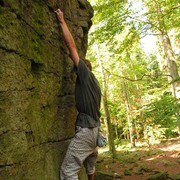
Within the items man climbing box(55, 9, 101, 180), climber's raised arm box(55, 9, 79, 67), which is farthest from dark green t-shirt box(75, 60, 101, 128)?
climber's raised arm box(55, 9, 79, 67)

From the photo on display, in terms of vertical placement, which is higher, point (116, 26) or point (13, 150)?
point (116, 26)

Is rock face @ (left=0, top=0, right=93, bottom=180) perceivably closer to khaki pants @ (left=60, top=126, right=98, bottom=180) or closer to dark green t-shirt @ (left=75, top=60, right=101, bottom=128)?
khaki pants @ (left=60, top=126, right=98, bottom=180)

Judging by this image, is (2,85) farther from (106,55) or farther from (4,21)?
(106,55)

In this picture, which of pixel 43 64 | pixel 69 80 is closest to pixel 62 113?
pixel 69 80

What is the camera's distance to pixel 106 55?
16.0 metres

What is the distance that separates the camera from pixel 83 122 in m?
3.73

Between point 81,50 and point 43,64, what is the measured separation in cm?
197

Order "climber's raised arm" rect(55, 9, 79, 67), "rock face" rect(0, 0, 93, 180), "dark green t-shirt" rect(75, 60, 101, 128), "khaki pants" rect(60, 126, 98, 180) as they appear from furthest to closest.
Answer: "climber's raised arm" rect(55, 9, 79, 67), "dark green t-shirt" rect(75, 60, 101, 128), "khaki pants" rect(60, 126, 98, 180), "rock face" rect(0, 0, 93, 180)

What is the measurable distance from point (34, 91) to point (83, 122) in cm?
96

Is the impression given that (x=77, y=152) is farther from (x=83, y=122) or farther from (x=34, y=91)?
(x=34, y=91)

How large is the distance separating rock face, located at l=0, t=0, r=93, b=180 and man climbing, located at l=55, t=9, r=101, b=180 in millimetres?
305

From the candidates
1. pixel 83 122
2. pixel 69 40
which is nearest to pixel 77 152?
pixel 83 122

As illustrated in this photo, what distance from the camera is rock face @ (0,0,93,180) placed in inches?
110

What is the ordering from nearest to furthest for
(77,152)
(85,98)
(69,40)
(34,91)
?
(34,91) < (77,152) < (85,98) < (69,40)
